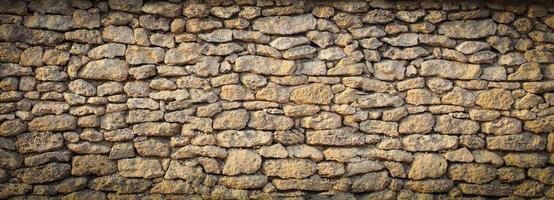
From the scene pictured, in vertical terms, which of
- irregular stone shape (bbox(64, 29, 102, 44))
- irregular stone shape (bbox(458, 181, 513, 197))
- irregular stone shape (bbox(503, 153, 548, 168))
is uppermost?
irregular stone shape (bbox(64, 29, 102, 44))

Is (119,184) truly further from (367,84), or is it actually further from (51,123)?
(367,84)

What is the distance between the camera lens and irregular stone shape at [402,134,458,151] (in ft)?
11.6

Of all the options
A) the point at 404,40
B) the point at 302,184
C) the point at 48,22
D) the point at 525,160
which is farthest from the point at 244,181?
the point at 525,160

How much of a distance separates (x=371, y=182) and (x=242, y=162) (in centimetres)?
108

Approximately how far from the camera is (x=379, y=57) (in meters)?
3.54

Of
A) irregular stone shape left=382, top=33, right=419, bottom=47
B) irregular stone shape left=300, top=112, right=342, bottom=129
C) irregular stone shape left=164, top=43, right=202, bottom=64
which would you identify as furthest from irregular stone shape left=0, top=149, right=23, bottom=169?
irregular stone shape left=382, top=33, right=419, bottom=47

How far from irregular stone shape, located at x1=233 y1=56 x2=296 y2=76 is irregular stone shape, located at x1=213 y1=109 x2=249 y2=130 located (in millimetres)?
343

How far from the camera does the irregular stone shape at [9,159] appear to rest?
340cm

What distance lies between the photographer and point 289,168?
A: 11.5 feet

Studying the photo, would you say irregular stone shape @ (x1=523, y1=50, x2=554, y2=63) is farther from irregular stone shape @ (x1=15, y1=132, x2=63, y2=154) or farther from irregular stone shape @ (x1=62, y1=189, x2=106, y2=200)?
irregular stone shape @ (x1=15, y1=132, x2=63, y2=154)

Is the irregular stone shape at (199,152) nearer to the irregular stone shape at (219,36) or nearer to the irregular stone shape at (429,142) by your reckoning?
the irregular stone shape at (219,36)

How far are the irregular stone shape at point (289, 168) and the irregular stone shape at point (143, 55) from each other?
1.22 m

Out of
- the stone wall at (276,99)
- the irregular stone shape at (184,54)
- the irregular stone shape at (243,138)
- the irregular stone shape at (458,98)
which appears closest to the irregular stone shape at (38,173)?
the stone wall at (276,99)

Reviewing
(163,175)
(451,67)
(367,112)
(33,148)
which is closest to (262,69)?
(367,112)
